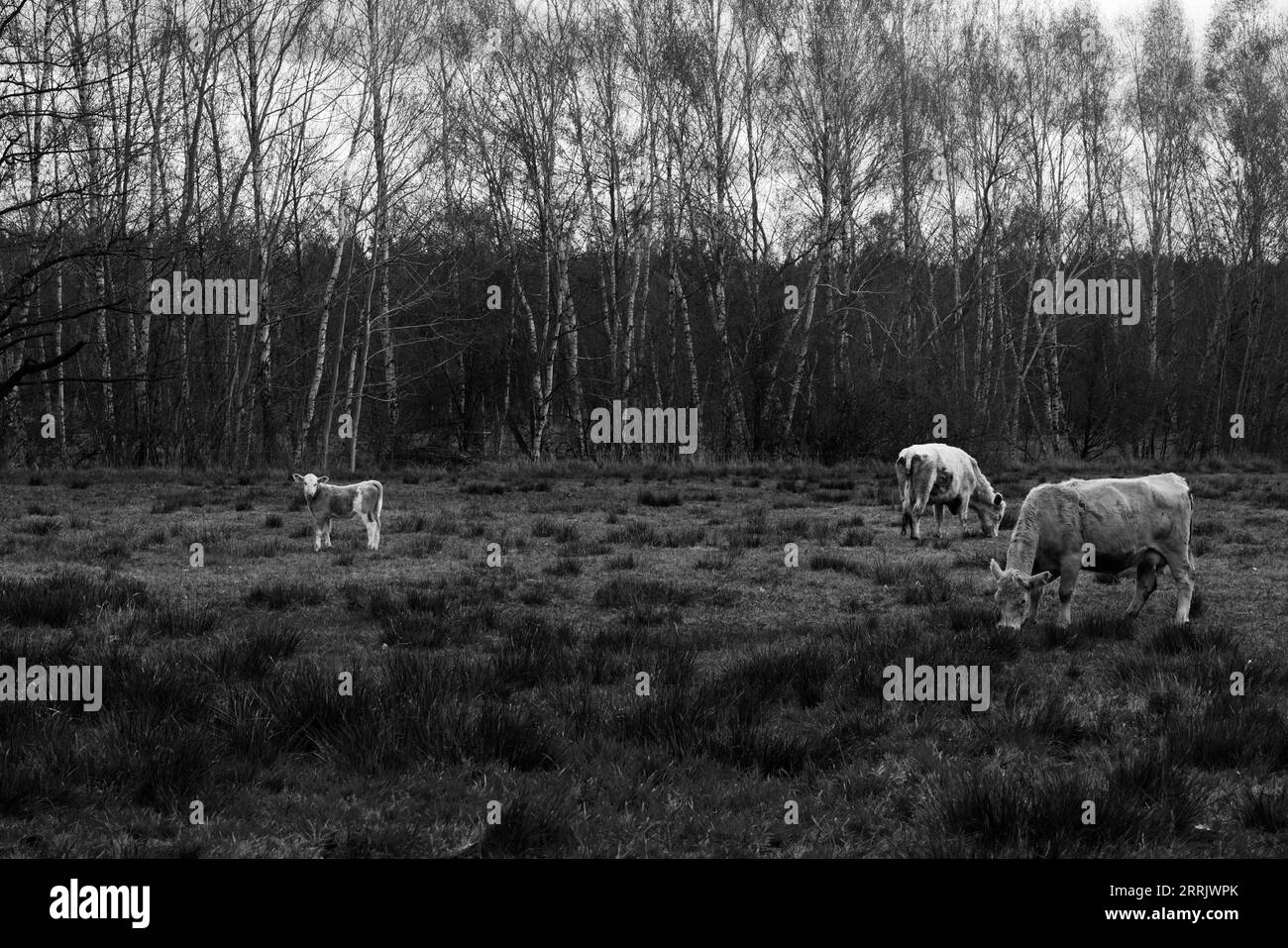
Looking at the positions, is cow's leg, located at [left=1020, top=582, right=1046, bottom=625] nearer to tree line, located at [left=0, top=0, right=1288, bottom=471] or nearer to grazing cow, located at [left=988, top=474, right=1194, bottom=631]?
grazing cow, located at [left=988, top=474, right=1194, bottom=631]

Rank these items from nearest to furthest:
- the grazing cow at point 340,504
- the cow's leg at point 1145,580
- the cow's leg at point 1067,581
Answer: the cow's leg at point 1067,581 < the cow's leg at point 1145,580 < the grazing cow at point 340,504

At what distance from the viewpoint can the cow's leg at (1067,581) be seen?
23.6ft

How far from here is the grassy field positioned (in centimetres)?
376

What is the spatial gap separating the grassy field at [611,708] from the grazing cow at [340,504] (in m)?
0.20

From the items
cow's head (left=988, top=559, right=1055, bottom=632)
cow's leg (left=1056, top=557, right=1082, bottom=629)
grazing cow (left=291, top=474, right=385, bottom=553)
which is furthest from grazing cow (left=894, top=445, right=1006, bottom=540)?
grazing cow (left=291, top=474, right=385, bottom=553)

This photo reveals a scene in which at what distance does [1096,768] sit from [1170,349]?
115 feet

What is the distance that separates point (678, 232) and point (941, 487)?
48.5ft

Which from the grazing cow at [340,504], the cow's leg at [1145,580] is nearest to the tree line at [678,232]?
the grazing cow at [340,504]

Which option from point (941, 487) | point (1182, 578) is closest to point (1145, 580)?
point (1182, 578)

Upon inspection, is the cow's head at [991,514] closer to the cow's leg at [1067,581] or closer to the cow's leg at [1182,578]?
the cow's leg at [1182,578]

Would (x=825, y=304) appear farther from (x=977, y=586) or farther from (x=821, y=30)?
(x=977, y=586)

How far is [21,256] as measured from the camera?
782 inches
